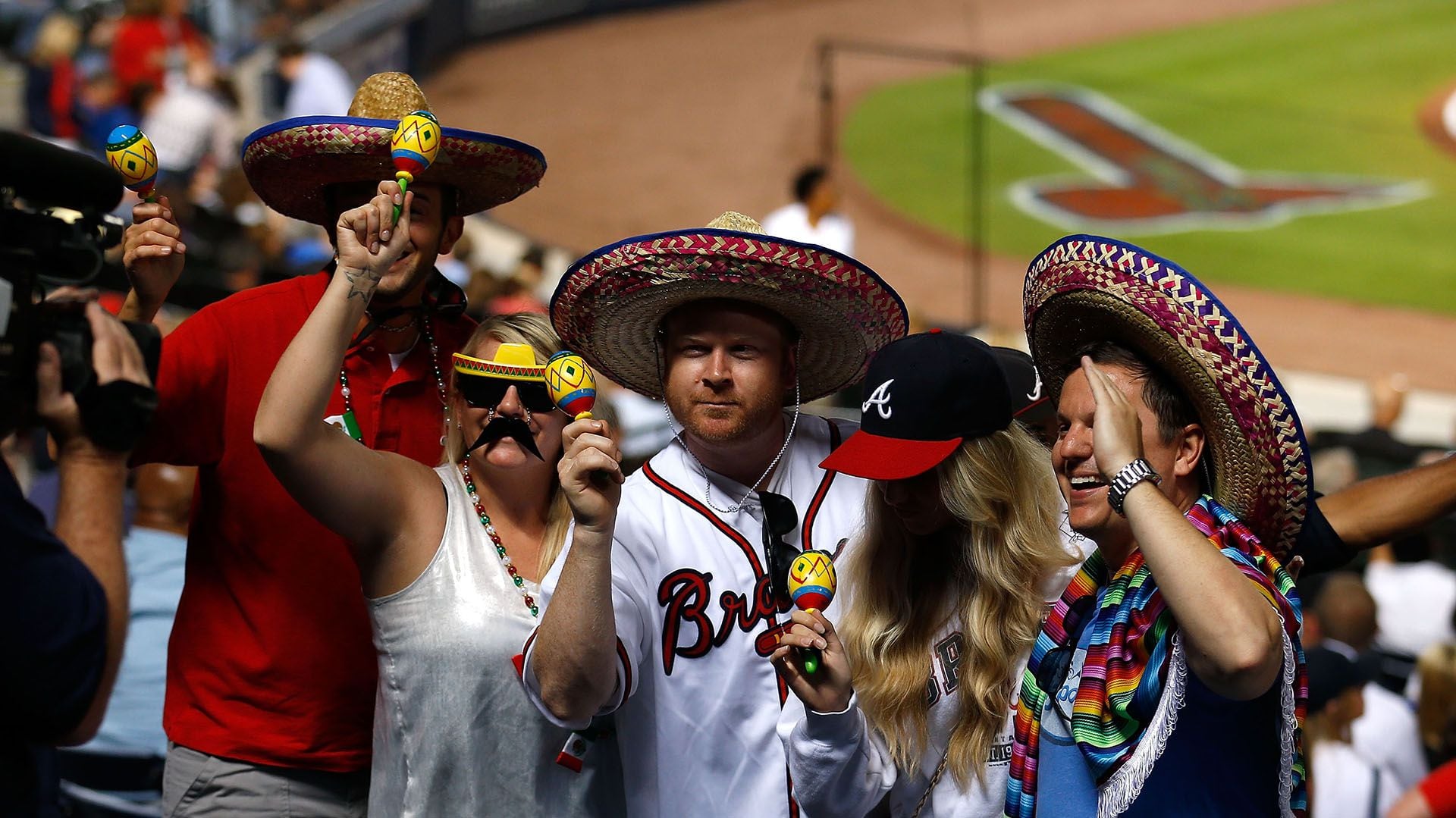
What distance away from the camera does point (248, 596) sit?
10.9 feet

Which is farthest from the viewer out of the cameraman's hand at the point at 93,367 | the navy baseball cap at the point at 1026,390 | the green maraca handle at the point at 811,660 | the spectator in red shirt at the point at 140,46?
the spectator in red shirt at the point at 140,46

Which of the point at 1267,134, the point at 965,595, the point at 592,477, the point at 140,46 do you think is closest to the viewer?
the point at 592,477

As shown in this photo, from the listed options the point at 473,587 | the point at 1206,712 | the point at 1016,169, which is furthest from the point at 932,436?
the point at 1016,169

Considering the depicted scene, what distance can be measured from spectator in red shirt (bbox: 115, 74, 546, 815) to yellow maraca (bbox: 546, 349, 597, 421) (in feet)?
2.00

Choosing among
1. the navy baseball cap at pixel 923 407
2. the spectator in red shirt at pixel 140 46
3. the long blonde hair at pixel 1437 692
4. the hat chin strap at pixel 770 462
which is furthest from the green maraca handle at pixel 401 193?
the spectator in red shirt at pixel 140 46

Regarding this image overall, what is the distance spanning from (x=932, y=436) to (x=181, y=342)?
156cm

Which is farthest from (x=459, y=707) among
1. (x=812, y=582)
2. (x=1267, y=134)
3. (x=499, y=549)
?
(x=1267, y=134)

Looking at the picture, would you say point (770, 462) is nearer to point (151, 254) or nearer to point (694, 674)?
point (694, 674)

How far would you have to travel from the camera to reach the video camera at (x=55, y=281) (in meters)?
2.36

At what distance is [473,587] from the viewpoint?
3.18 meters

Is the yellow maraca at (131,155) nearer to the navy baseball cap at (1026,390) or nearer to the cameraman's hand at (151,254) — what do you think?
A: the cameraman's hand at (151,254)

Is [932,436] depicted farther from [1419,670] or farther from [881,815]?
[1419,670]

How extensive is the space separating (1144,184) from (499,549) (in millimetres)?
17409

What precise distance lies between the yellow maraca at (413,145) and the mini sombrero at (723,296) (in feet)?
1.26
